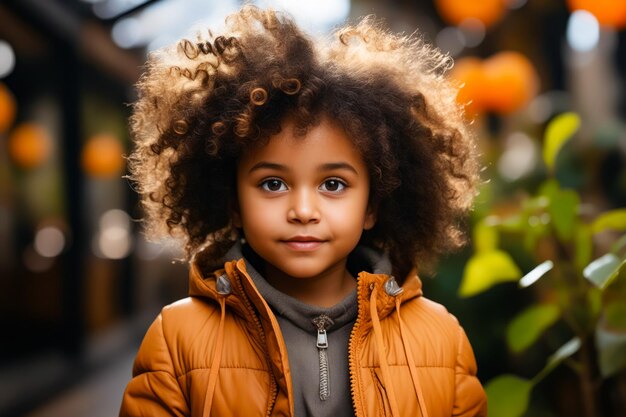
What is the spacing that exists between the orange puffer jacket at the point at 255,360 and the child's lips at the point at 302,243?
4.2 inches

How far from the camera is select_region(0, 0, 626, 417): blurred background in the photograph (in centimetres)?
207

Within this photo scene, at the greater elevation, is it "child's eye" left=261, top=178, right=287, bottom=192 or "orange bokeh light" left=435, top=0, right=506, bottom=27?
"orange bokeh light" left=435, top=0, right=506, bottom=27

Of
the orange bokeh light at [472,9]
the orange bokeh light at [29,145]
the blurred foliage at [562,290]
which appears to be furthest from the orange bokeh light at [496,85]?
the orange bokeh light at [29,145]

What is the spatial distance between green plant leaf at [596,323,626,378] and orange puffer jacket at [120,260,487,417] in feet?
1.26

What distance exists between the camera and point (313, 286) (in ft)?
5.49

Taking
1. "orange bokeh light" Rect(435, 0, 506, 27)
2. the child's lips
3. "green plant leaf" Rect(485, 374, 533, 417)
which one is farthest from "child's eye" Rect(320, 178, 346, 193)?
"orange bokeh light" Rect(435, 0, 506, 27)

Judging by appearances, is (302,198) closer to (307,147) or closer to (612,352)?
(307,147)

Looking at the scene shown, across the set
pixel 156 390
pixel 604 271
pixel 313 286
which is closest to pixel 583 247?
pixel 604 271

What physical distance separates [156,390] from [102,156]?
17.9 feet

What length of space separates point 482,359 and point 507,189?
3.71ft

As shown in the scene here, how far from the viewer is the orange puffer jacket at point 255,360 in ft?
4.91

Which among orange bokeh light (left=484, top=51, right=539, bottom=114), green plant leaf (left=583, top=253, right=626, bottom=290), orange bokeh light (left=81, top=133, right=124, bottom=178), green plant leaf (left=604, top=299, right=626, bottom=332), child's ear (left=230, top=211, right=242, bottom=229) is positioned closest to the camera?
green plant leaf (left=583, top=253, right=626, bottom=290)

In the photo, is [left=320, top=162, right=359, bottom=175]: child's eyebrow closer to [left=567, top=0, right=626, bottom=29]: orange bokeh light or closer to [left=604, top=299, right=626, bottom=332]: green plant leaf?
[left=604, top=299, right=626, bottom=332]: green plant leaf

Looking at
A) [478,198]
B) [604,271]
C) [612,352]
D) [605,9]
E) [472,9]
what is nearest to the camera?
[604,271]
